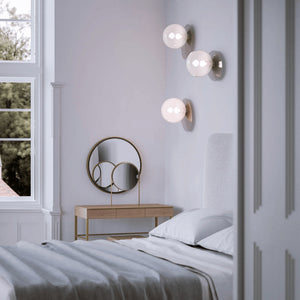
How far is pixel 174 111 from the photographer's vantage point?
195 inches

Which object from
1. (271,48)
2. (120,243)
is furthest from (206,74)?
(271,48)

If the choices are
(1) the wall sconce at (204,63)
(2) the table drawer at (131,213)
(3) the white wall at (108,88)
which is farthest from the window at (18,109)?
(1) the wall sconce at (204,63)

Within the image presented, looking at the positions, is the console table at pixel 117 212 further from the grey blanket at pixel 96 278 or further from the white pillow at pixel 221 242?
the grey blanket at pixel 96 278

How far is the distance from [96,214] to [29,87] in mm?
1637

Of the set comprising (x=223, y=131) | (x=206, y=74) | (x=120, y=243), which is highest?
(x=206, y=74)

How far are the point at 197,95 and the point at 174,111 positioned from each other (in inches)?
10.1

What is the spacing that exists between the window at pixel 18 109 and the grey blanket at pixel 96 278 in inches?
105

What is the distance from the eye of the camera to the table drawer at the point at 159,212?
5168 millimetres

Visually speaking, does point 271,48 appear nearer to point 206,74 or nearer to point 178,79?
point 206,74

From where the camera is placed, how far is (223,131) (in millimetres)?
4434

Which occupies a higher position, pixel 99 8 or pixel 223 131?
pixel 99 8

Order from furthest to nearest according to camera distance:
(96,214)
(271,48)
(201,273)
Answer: (96,214), (201,273), (271,48)

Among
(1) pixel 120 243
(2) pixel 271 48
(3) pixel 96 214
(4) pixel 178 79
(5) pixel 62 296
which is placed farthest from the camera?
(4) pixel 178 79

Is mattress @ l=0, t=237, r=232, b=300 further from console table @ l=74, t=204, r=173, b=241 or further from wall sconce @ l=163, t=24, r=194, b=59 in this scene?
wall sconce @ l=163, t=24, r=194, b=59
